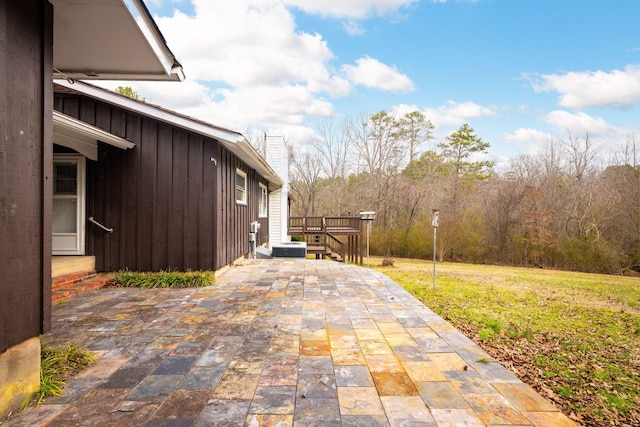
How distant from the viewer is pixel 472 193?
19.5m

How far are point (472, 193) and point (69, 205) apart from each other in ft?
63.8

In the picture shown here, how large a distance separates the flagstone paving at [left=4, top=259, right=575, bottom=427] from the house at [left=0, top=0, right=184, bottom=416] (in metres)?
0.38

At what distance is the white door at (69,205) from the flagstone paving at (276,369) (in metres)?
1.28

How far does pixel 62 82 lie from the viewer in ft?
15.8

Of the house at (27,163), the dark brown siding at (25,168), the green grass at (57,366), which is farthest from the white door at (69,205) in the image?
the dark brown siding at (25,168)

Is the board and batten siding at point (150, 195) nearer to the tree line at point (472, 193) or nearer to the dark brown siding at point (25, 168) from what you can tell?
the dark brown siding at point (25, 168)

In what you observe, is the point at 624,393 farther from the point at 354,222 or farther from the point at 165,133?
the point at 354,222

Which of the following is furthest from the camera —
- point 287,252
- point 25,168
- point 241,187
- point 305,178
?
point 305,178

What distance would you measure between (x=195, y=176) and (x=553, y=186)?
18.4m

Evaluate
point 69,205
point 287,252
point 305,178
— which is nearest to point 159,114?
point 69,205

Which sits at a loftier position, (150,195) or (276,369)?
(150,195)

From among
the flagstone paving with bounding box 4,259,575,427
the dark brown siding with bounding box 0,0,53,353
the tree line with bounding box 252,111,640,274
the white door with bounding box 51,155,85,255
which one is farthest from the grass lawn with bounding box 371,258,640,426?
the tree line with bounding box 252,111,640,274

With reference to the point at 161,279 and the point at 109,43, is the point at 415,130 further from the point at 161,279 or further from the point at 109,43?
the point at 109,43

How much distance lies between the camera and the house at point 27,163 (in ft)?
5.77
